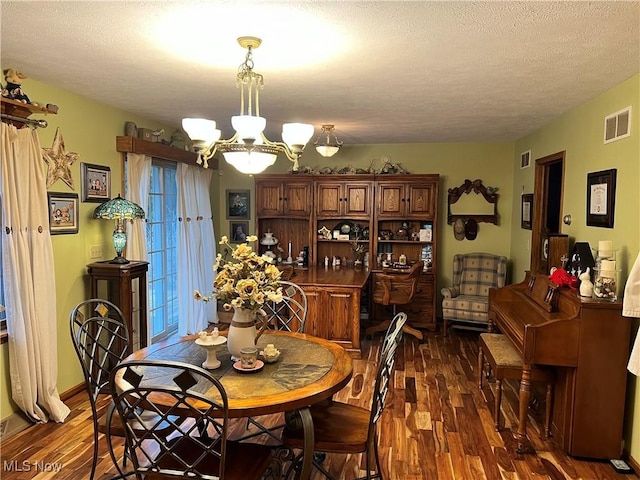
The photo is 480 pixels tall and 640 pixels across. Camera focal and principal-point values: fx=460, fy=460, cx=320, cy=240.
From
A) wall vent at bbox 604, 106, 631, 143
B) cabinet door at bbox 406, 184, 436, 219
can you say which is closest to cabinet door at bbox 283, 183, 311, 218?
cabinet door at bbox 406, 184, 436, 219

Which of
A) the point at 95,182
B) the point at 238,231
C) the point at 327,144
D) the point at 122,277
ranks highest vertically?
the point at 327,144

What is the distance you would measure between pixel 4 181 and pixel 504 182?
5338 millimetres

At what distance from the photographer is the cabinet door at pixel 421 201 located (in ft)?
18.7

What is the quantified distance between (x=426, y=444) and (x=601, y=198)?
209 centimetres

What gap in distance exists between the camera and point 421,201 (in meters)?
5.71

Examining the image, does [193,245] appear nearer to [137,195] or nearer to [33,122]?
[137,195]

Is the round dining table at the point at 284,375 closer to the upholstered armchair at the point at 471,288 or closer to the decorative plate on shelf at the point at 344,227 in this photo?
the upholstered armchair at the point at 471,288

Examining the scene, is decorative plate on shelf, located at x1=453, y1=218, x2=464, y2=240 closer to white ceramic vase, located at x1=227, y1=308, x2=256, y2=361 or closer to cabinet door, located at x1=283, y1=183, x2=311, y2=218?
cabinet door, located at x1=283, y1=183, x2=311, y2=218

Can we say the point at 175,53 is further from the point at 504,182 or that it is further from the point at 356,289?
the point at 504,182

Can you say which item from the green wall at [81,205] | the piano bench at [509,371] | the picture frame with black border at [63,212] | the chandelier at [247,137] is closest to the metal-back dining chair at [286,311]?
the chandelier at [247,137]

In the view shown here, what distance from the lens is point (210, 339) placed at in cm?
246

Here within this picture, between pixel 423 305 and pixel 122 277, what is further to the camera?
pixel 423 305

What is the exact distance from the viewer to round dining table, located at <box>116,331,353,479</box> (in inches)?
80.4

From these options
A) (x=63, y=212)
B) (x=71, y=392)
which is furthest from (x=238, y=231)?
(x=71, y=392)
